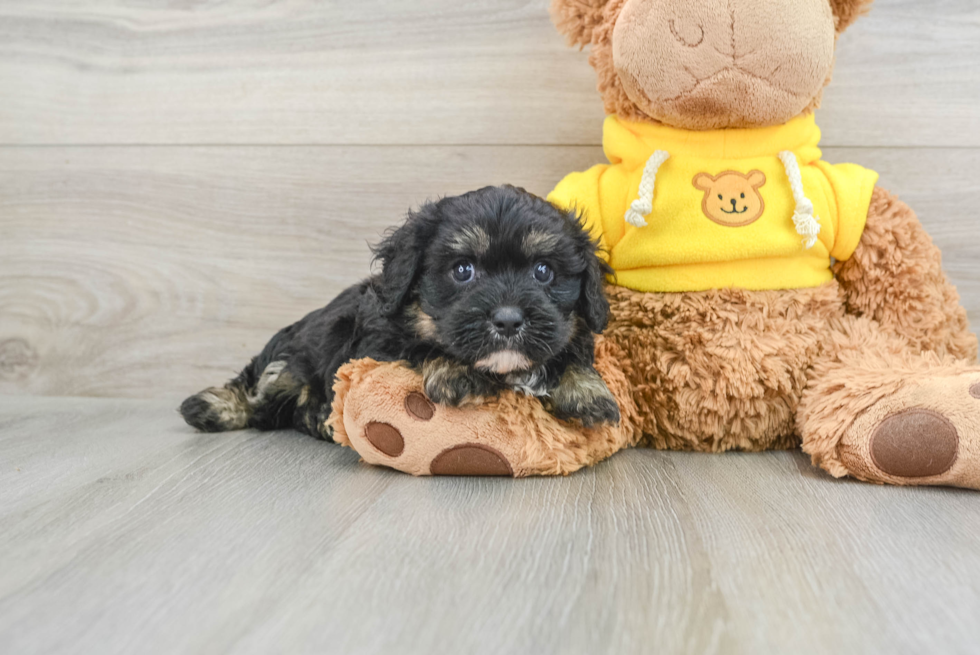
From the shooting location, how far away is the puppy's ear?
5.23 feet

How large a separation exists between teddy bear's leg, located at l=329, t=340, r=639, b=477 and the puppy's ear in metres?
0.15

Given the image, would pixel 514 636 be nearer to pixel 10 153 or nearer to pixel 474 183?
pixel 474 183

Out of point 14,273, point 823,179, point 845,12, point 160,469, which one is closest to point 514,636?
point 160,469

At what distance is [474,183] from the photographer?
2.35 m

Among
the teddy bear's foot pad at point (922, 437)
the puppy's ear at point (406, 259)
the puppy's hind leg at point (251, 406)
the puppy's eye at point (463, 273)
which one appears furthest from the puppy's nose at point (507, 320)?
the puppy's hind leg at point (251, 406)

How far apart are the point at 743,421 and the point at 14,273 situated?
246cm

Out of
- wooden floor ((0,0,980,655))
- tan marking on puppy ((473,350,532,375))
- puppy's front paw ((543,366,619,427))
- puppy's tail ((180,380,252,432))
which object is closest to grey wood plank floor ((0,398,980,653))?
wooden floor ((0,0,980,655))

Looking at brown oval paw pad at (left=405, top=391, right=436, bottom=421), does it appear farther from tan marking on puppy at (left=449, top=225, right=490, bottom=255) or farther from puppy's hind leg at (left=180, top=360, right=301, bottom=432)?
puppy's hind leg at (left=180, top=360, right=301, bottom=432)

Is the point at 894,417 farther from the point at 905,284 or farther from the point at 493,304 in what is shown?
the point at 493,304

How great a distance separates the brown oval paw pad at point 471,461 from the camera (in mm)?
1561

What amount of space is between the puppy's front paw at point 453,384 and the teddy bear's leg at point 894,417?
0.74 meters

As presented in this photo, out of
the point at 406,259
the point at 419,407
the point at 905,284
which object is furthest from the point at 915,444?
the point at 406,259

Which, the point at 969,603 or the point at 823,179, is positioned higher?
the point at 823,179

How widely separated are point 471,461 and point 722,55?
1.05 meters
